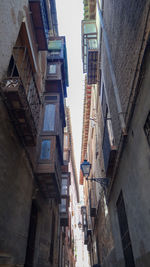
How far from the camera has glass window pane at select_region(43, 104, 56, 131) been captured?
32.1 ft

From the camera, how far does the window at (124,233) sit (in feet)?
18.8

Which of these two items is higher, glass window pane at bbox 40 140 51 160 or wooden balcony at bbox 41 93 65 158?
wooden balcony at bbox 41 93 65 158

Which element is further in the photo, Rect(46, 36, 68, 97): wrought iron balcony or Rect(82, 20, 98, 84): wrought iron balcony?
Rect(46, 36, 68, 97): wrought iron balcony

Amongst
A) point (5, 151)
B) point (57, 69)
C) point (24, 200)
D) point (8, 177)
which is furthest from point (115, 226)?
point (57, 69)

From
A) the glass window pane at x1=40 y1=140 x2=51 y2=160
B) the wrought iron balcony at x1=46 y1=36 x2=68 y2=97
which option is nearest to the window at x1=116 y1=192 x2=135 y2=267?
the glass window pane at x1=40 y1=140 x2=51 y2=160

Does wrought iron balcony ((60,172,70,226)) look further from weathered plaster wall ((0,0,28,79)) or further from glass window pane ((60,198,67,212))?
weathered plaster wall ((0,0,28,79))

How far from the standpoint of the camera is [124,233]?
629 cm

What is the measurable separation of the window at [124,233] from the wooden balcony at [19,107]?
375 cm

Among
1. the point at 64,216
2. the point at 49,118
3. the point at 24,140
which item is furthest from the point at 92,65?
the point at 64,216

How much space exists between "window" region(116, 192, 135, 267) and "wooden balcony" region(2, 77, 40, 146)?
3.75m

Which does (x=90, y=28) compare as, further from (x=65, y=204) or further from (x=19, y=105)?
(x=65, y=204)

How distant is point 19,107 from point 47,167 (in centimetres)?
372

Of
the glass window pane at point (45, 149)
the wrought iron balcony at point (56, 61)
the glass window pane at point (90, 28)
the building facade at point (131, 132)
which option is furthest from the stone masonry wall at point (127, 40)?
the glass window pane at point (90, 28)

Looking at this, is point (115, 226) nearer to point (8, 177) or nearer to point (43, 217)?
point (43, 217)
